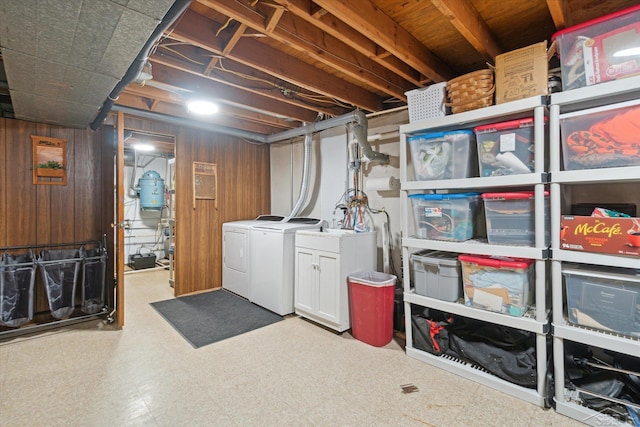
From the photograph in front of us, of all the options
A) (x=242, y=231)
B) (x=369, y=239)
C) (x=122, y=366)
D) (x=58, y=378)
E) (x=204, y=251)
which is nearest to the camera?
(x=58, y=378)

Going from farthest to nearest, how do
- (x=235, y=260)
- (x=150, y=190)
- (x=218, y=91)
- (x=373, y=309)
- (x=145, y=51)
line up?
(x=150, y=190) < (x=235, y=260) < (x=218, y=91) < (x=373, y=309) < (x=145, y=51)

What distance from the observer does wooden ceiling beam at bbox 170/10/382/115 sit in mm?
2051

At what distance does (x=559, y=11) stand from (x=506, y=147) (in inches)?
31.8

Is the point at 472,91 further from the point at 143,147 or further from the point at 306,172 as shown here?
the point at 143,147

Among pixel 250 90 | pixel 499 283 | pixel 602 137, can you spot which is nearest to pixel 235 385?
pixel 499 283

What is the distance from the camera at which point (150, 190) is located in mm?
6066

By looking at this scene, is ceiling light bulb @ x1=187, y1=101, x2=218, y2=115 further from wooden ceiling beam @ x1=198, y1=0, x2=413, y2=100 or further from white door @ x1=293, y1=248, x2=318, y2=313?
white door @ x1=293, y1=248, x2=318, y2=313

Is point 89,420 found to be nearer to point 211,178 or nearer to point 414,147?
point 414,147

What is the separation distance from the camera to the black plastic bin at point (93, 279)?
10.4 feet

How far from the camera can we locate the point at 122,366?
2.39 m

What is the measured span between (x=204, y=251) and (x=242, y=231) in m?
0.82

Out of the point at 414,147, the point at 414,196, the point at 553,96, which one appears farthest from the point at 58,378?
the point at 553,96

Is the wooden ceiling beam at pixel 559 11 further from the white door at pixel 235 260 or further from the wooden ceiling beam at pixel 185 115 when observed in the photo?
the white door at pixel 235 260

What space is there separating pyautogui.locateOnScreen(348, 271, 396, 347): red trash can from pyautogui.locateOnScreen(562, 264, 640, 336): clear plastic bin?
1.28m
